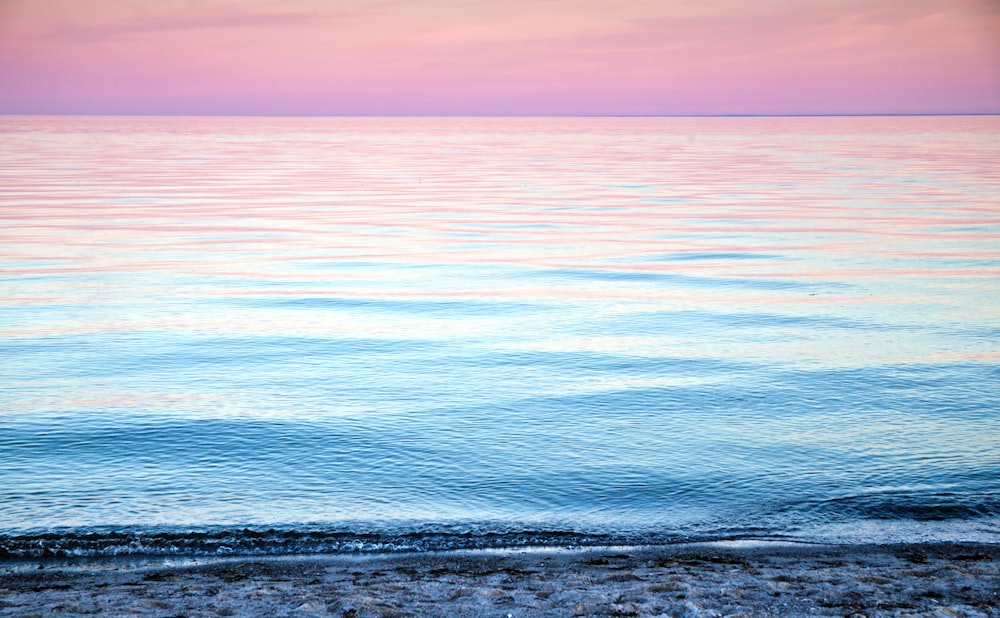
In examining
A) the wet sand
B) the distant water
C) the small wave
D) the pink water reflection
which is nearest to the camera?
the wet sand

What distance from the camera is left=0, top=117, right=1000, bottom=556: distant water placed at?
1030 centimetres

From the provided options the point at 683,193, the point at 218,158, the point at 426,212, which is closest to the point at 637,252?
the point at 426,212

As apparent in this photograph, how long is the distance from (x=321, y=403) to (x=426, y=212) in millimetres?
28324

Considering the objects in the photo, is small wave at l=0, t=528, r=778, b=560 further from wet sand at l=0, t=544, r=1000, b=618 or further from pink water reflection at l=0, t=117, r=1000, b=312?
pink water reflection at l=0, t=117, r=1000, b=312

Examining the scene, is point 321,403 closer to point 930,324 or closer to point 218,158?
point 930,324

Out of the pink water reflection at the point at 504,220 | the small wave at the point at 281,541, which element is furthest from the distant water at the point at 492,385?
the pink water reflection at the point at 504,220

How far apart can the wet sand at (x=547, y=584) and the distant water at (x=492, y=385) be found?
17.7 inches

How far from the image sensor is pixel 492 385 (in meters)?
15.3

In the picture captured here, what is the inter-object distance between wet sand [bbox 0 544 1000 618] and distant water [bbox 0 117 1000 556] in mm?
449

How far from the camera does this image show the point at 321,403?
14.1 metres

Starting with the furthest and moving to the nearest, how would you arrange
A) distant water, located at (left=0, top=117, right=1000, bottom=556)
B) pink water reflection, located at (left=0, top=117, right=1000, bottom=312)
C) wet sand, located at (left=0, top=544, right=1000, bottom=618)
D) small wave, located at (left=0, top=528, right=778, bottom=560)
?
pink water reflection, located at (left=0, top=117, right=1000, bottom=312) → distant water, located at (left=0, top=117, right=1000, bottom=556) → small wave, located at (left=0, top=528, right=778, bottom=560) → wet sand, located at (left=0, top=544, right=1000, bottom=618)

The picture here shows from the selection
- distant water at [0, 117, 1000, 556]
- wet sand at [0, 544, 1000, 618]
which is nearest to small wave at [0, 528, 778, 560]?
distant water at [0, 117, 1000, 556]

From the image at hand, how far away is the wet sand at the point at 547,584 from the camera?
7.41 m

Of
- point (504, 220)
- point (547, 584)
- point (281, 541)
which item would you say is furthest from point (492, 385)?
point (504, 220)
